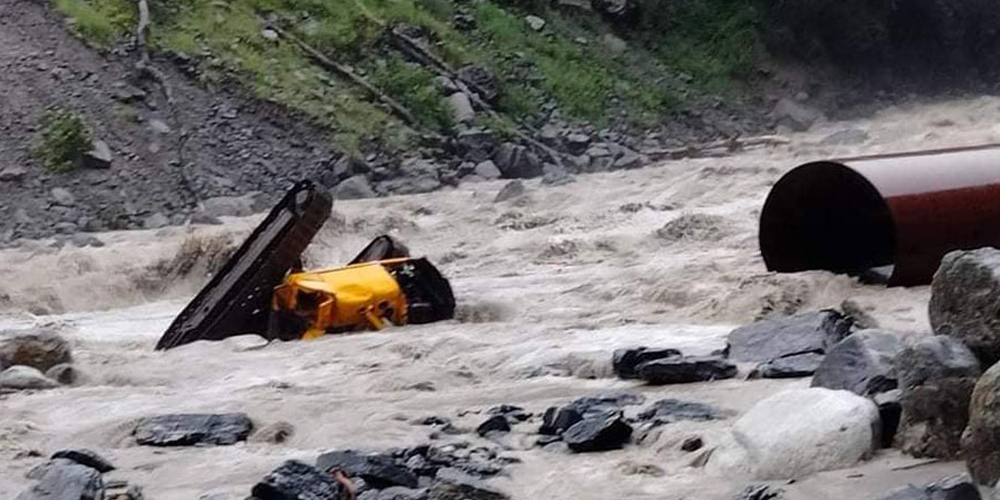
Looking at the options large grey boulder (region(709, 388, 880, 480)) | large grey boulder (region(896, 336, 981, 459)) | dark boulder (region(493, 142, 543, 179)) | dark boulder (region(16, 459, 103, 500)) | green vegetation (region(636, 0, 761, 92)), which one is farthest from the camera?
green vegetation (region(636, 0, 761, 92))

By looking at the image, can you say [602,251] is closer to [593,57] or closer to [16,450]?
[16,450]

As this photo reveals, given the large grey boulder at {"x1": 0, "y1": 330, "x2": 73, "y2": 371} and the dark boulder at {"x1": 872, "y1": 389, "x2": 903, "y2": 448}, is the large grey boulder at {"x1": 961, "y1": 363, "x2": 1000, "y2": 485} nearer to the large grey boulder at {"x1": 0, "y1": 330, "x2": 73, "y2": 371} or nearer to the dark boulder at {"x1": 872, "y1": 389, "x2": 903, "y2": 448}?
the dark boulder at {"x1": 872, "y1": 389, "x2": 903, "y2": 448}

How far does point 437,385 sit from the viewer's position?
7.55 m

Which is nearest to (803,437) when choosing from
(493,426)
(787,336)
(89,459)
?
(493,426)

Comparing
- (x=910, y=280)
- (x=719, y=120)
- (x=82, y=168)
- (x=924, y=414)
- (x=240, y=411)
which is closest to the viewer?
(x=924, y=414)

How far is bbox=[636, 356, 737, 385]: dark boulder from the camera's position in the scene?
687 centimetres

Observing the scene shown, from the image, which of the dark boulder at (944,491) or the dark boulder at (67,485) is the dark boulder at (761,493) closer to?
the dark boulder at (944,491)

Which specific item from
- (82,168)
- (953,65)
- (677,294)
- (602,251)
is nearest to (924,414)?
(677,294)

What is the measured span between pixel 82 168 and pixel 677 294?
29.1 feet

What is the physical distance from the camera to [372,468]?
5.49m

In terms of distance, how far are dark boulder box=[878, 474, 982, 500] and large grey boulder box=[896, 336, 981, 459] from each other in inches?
21.0

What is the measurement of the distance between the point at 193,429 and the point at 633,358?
2066 mm

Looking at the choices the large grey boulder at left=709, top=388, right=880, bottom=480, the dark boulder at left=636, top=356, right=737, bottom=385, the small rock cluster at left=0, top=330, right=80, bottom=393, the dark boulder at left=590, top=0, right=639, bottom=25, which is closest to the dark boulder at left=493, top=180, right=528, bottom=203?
the small rock cluster at left=0, top=330, right=80, bottom=393

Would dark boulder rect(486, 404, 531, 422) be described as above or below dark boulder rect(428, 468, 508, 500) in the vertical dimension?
below
